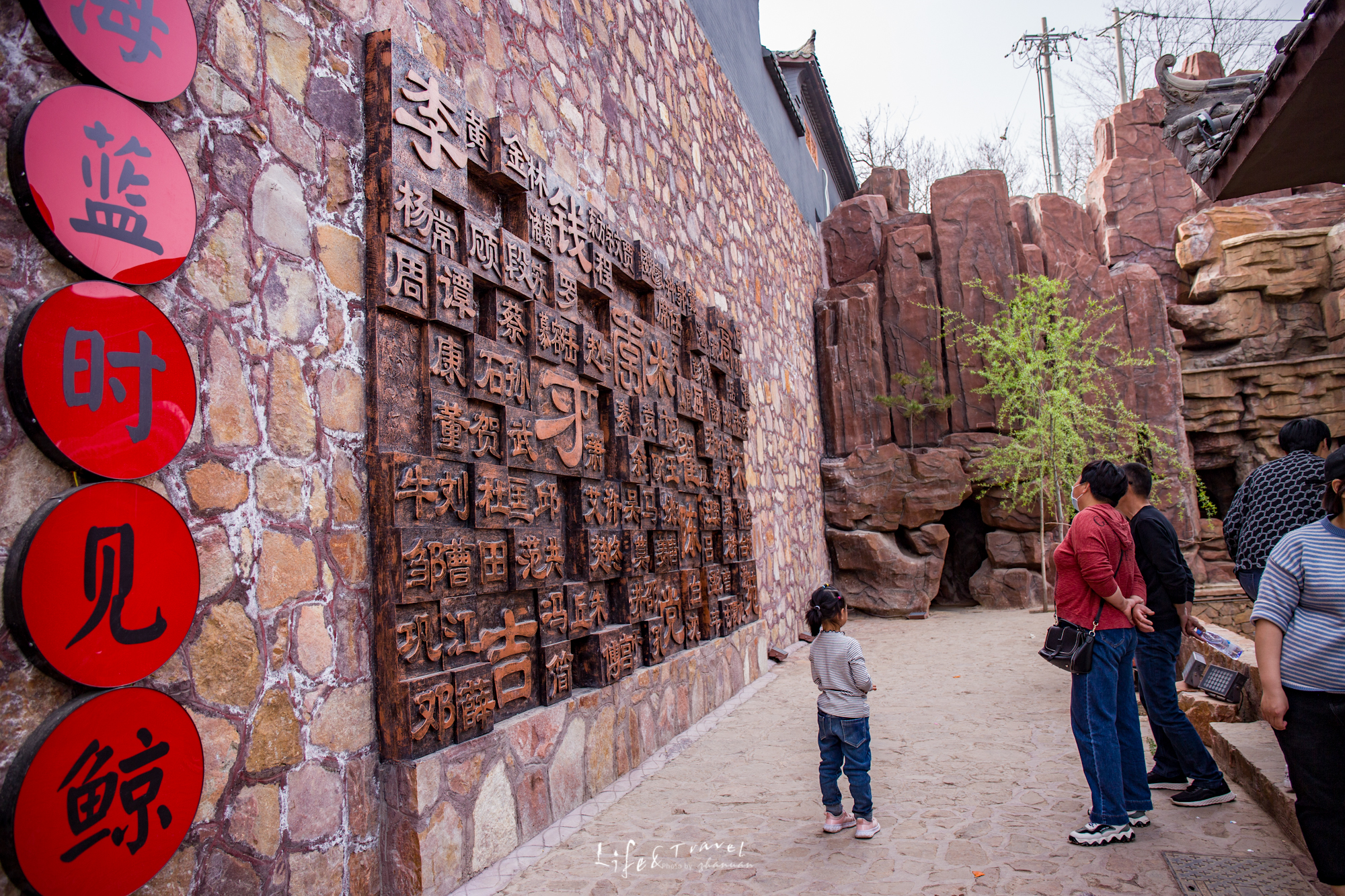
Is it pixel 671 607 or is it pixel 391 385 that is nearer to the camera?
pixel 391 385

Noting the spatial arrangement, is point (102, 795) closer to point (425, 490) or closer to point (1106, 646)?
point (425, 490)

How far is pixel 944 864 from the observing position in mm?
2773

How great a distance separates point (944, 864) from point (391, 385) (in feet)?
8.57

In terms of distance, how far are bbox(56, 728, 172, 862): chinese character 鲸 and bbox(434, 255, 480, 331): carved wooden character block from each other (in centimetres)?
163

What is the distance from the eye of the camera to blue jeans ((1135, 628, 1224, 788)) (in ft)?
10.5

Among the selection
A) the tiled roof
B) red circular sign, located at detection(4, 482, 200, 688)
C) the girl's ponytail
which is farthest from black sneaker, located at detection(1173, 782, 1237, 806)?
red circular sign, located at detection(4, 482, 200, 688)

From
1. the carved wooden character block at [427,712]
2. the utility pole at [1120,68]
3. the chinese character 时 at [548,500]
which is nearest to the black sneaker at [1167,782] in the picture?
the chinese character 时 at [548,500]

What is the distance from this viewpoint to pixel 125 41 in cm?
178

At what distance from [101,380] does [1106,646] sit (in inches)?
128

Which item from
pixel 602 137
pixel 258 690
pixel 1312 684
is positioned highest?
pixel 602 137

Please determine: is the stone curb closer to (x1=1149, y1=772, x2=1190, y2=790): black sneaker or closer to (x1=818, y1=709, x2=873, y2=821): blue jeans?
(x1=818, y1=709, x2=873, y2=821): blue jeans

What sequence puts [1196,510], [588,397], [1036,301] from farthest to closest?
[1036,301] → [1196,510] → [588,397]

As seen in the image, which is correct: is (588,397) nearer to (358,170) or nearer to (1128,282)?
(358,170)

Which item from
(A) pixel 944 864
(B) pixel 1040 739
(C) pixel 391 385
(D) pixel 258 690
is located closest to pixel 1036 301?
(B) pixel 1040 739
